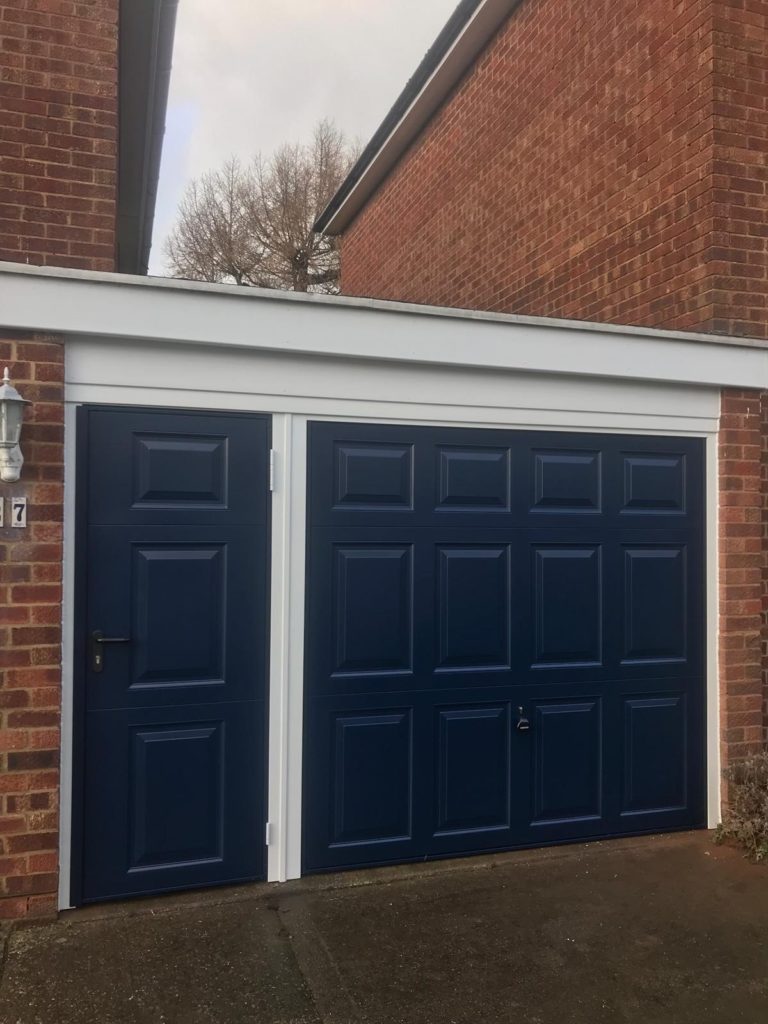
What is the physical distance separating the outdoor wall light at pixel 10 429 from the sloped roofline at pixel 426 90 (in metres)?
5.48

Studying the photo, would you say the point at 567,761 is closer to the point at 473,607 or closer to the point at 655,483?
the point at 473,607

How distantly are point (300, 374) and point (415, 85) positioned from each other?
217 inches

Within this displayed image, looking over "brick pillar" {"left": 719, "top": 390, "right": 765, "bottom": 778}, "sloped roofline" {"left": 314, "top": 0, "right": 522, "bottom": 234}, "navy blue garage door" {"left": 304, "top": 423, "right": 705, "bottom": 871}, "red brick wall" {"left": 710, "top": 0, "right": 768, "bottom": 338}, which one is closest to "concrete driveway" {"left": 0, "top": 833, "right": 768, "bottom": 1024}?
"navy blue garage door" {"left": 304, "top": 423, "right": 705, "bottom": 871}

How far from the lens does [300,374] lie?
13.5 feet

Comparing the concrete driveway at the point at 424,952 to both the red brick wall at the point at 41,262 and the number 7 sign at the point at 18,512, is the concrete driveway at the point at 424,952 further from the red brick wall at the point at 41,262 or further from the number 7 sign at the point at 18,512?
the number 7 sign at the point at 18,512

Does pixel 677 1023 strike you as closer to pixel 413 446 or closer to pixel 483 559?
pixel 483 559

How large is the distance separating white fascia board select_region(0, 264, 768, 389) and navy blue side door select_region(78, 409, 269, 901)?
15.7 inches

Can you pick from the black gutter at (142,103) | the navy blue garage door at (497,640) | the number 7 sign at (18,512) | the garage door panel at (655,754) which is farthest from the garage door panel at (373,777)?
the black gutter at (142,103)

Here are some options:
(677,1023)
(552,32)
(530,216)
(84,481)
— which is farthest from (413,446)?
(552,32)

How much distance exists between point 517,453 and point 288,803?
81.4 inches

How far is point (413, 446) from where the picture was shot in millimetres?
4344

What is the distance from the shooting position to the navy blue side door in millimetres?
3842

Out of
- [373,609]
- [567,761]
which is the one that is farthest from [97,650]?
[567,761]

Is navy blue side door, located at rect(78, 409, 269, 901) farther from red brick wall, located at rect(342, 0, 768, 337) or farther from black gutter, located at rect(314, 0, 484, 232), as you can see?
black gutter, located at rect(314, 0, 484, 232)
